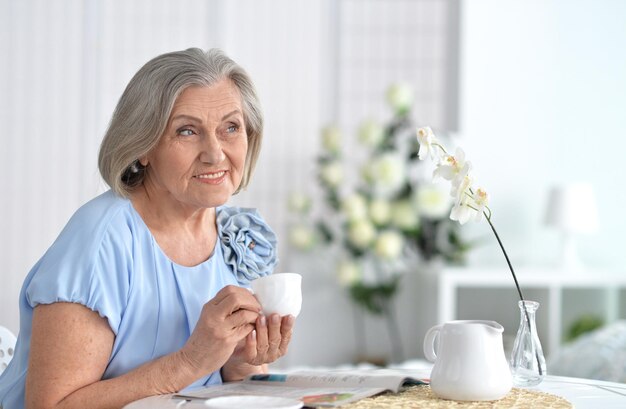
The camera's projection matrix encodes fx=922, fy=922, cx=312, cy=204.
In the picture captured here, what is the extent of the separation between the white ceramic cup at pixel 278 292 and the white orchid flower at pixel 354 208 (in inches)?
109

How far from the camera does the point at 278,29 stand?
15.4 ft

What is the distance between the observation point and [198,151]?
175 centimetres

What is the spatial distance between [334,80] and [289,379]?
3322mm

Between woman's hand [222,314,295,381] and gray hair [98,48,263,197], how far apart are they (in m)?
0.38

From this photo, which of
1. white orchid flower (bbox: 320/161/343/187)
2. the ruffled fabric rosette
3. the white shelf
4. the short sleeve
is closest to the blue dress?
the short sleeve

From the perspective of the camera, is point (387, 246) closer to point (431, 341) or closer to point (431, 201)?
point (431, 201)

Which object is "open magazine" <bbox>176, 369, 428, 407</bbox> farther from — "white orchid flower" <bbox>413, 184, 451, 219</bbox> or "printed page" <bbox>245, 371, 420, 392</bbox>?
→ "white orchid flower" <bbox>413, 184, 451, 219</bbox>

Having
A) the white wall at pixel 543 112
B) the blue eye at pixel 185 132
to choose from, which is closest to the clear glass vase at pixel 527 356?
the blue eye at pixel 185 132

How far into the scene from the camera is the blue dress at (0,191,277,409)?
1582 mm

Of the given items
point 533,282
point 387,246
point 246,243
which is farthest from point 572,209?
point 246,243

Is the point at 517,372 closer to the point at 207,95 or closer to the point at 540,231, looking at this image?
the point at 207,95

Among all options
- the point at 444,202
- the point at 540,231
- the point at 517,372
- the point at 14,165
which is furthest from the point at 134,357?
the point at 540,231

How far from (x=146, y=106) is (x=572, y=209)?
3138 millimetres

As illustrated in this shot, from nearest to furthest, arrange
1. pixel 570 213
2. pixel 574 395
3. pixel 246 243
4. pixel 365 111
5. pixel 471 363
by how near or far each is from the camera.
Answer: pixel 471 363 → pixel 574 395 → pixel 246 243 → pixel 570 213 → pixel 365 111
